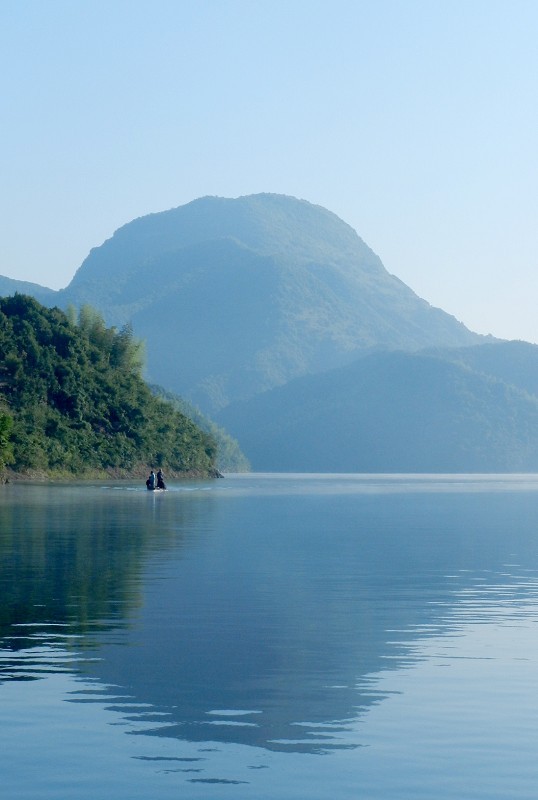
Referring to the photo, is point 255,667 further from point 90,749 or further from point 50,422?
point 50,422

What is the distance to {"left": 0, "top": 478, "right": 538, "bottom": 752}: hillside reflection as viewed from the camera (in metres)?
14.2

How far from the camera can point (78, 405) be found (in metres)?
130

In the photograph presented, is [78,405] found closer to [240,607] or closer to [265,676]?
[240,607]

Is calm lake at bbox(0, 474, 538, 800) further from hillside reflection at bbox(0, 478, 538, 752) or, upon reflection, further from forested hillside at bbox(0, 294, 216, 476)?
forested hillside at bbox(0, 294, 216, 476)

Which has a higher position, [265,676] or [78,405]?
[78,405]

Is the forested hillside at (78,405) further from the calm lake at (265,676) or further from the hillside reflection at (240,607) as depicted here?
the calm lake at (265,676)

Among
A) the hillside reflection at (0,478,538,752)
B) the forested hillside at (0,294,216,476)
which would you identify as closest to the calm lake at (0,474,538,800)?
the hillside reflection at (0,478,538,752)

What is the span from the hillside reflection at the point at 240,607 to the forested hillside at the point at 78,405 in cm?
7073

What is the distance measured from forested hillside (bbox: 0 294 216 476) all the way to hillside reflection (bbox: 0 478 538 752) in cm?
7073

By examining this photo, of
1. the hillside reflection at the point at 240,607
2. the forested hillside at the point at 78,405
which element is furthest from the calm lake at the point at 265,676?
the forested hillside at the point at 78,405

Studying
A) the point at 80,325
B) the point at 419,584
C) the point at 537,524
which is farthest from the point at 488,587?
the point at 80,325

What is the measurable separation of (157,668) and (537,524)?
38458 mm

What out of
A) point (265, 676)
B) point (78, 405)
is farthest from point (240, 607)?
point (78, 405)

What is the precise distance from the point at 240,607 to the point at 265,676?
6828 millimetres
